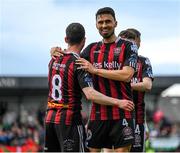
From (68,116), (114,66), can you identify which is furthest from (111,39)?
(68,116)

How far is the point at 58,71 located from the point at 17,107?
2475cm

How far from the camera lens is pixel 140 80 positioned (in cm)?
838

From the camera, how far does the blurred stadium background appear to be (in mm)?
23625

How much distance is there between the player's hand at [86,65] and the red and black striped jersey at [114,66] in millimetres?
252

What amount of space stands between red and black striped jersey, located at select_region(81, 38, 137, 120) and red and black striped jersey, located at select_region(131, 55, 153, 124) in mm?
1085

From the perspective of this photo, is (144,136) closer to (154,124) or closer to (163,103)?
(154,124)

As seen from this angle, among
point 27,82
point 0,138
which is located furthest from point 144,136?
point 27,82

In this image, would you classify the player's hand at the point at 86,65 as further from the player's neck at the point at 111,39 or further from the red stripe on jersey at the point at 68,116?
the red stripe on jersey at the point at 68,116

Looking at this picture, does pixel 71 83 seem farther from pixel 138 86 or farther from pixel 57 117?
pixel 138 86

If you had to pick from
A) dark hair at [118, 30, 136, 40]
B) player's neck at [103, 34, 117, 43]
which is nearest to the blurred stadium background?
dark hair at [118, 30, 136, 40]

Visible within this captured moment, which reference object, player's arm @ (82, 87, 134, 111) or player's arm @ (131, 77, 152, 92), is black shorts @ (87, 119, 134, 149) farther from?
player's arm @ (131, 77, 152, 92)

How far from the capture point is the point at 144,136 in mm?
8562

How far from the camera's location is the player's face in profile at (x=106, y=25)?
712cm

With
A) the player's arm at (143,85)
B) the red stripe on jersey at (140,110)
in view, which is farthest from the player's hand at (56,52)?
the red stripe on jersey at (140,110)
